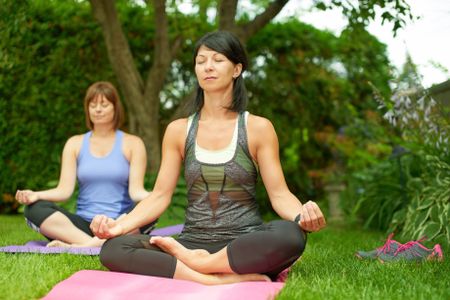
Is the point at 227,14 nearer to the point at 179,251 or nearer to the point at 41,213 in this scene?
the point at 41,213

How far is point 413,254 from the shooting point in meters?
3.49

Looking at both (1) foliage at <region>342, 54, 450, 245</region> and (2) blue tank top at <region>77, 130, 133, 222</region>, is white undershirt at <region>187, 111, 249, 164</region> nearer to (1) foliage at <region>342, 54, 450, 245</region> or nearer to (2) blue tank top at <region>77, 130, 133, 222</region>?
(2) blue tank top at <region>77, 130, 133, 222</region>

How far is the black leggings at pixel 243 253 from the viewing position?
8.81 feet

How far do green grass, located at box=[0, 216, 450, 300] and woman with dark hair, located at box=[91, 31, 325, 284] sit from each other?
208mm

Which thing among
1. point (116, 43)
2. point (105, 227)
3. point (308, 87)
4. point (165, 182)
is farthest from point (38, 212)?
point (308, 87)

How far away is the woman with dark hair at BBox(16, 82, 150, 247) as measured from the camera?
14.3 feet

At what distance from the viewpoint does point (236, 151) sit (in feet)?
10.00

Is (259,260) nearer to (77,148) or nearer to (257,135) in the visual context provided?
(257,135)

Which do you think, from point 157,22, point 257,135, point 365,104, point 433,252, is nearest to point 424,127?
point 433,252

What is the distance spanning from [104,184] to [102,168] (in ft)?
0.35

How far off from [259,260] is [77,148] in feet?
7.37

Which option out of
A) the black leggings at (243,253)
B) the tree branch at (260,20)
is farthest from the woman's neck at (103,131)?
the tree branch at (260,20)

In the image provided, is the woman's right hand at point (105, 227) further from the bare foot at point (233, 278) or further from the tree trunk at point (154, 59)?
the tree trunk at point (154, 59)

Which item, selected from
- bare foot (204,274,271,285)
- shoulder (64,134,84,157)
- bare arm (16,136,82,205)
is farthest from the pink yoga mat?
shoulder (64,134,84,157)
